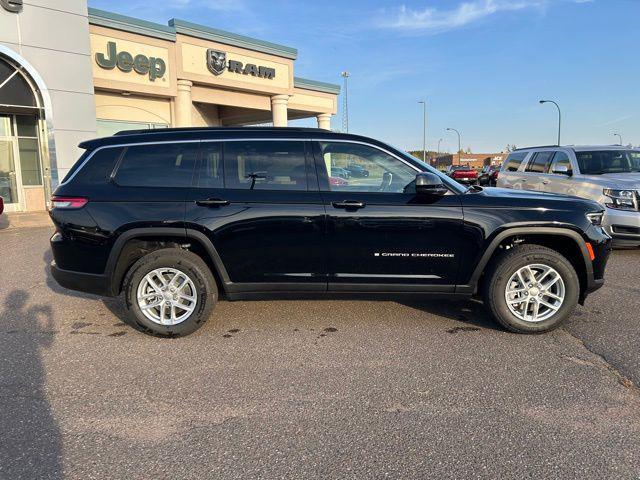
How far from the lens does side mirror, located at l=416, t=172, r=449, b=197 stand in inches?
162

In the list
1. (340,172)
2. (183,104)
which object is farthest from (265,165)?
(183,104)

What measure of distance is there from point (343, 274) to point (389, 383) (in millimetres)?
1215

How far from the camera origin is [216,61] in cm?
1923

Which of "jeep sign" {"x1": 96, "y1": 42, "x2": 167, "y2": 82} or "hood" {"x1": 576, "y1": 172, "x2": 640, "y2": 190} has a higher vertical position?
"jeep sign" {"x1": 96, "y1": 42, "x2": 167, "y2": 82}

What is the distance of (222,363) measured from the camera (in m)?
3.82

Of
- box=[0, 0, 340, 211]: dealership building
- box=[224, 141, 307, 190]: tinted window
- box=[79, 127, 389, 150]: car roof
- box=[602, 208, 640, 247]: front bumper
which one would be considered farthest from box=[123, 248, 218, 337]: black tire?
box=[0, 0, 340, 211]: dealership building

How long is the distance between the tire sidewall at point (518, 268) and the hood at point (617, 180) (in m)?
4.42

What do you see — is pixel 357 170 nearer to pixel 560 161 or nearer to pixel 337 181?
pixel 337 181

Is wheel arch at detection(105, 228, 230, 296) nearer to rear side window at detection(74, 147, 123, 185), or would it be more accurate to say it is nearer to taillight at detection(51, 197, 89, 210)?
taillight at detection(51, 197, 89, 210)

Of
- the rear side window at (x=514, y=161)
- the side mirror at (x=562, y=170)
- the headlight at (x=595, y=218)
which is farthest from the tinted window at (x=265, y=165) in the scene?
the rear side window at (x=514, y=161)

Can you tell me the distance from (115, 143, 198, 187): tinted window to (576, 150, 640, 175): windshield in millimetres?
7375

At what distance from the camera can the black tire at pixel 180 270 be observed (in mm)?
4328

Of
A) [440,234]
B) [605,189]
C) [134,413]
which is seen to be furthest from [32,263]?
[605,189]

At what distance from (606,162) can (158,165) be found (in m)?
8.22
